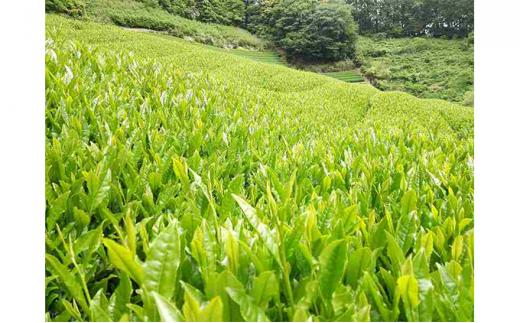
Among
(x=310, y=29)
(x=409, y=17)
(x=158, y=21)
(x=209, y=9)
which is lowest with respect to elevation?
(x=158, y=21)

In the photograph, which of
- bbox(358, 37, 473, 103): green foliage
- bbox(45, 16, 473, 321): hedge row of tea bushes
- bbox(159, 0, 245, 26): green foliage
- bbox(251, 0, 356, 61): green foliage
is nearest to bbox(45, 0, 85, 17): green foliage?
bbox(159, 0, 245, 26): green foliage

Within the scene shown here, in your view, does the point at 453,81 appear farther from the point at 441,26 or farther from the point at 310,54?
the point at 310,54

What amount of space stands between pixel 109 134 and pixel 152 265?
139 cm

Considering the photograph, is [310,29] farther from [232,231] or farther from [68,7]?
[232,231]

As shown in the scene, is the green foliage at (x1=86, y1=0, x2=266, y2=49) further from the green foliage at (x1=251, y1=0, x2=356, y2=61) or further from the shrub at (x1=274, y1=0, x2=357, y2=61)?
the shrub at (x1=274, y1=0, x2=357, y2=61)

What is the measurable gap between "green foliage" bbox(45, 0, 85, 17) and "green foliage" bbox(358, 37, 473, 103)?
2309 cm

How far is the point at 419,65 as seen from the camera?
114ft

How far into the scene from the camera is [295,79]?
15.2 metres

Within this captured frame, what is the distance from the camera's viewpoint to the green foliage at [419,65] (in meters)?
29.5

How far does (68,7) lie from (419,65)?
2640 cm

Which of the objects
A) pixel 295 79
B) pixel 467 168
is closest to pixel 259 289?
pixel 467 168

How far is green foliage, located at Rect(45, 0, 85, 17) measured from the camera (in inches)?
843

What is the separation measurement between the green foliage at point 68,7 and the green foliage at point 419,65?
23.1 m

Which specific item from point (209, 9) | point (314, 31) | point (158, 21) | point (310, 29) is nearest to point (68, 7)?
point (158, 21)
